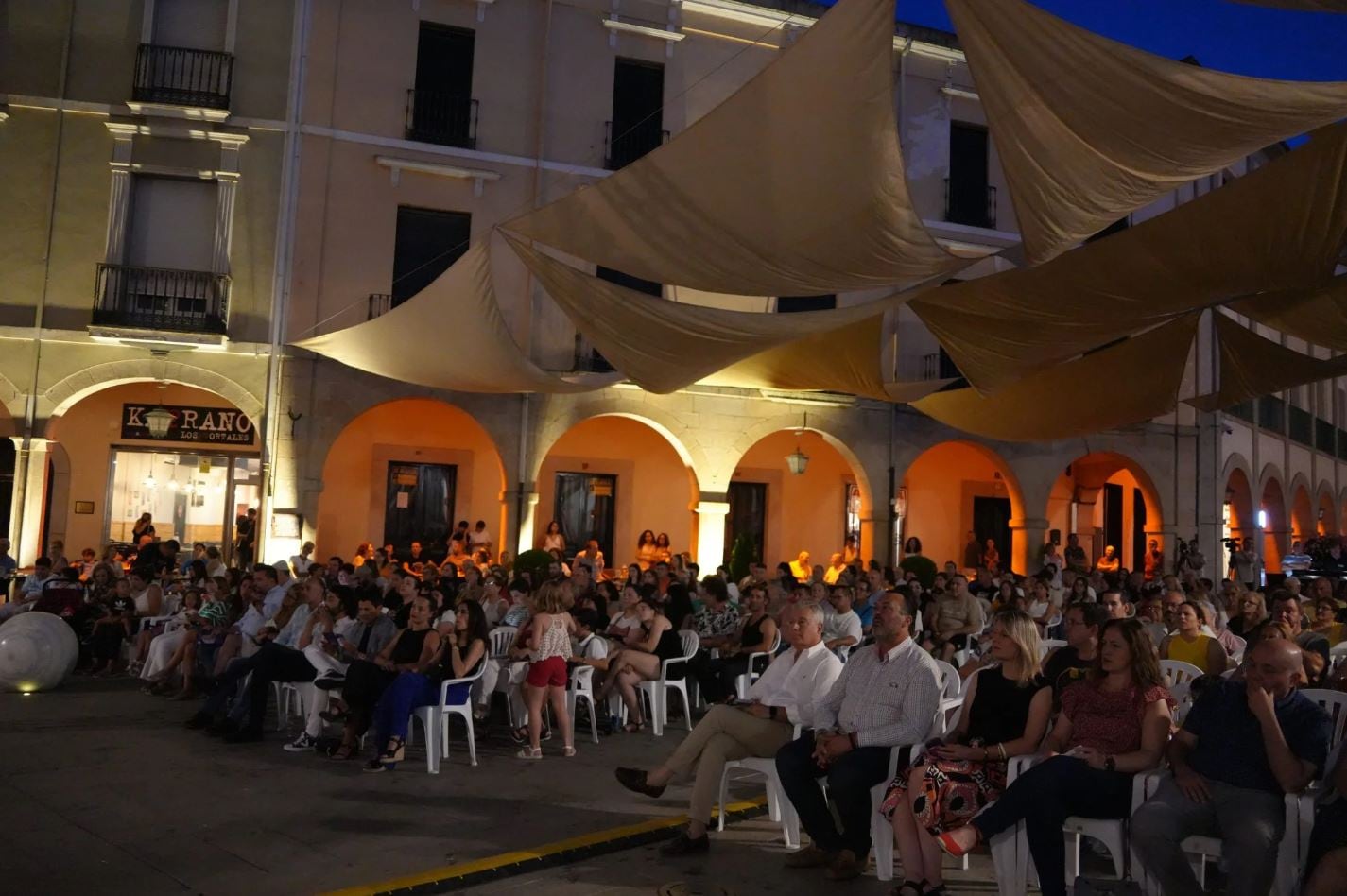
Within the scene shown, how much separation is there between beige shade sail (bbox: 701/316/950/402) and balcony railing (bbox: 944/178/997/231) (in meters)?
6.66

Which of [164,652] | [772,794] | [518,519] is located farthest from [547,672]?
[518,519]

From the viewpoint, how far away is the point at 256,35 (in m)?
14.1

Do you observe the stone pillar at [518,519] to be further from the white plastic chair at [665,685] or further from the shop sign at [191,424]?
the white plastic chair at [665,685]

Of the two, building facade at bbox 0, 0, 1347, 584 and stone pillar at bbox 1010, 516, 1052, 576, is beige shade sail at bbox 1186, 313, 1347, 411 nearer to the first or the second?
building facade at bbox 0, 0, 1347, 584

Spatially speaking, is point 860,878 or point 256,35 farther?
point 256,35

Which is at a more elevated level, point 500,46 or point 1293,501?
point 500,46

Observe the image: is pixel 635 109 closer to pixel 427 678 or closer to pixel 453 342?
pixel 453 342

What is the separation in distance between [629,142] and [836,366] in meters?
6.66

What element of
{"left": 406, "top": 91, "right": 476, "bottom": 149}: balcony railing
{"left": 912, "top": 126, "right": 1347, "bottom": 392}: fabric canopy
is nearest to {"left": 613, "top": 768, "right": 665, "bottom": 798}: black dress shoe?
{"left": 912, "top": 126, "right": 1347, "bottom": 392}: fabric canopy

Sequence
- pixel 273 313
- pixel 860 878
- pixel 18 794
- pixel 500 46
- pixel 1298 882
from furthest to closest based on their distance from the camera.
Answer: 1. pixel 500 46
2. pixel 273 313
3. pixel 18 794
4. pixel 860 878
5. pixel 1298 882

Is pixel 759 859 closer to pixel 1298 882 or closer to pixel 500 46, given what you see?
pixel 1298 882

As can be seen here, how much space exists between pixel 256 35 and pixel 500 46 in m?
3.05

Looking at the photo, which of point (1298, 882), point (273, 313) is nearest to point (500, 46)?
point (273, 313)

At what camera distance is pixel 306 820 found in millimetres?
5191
